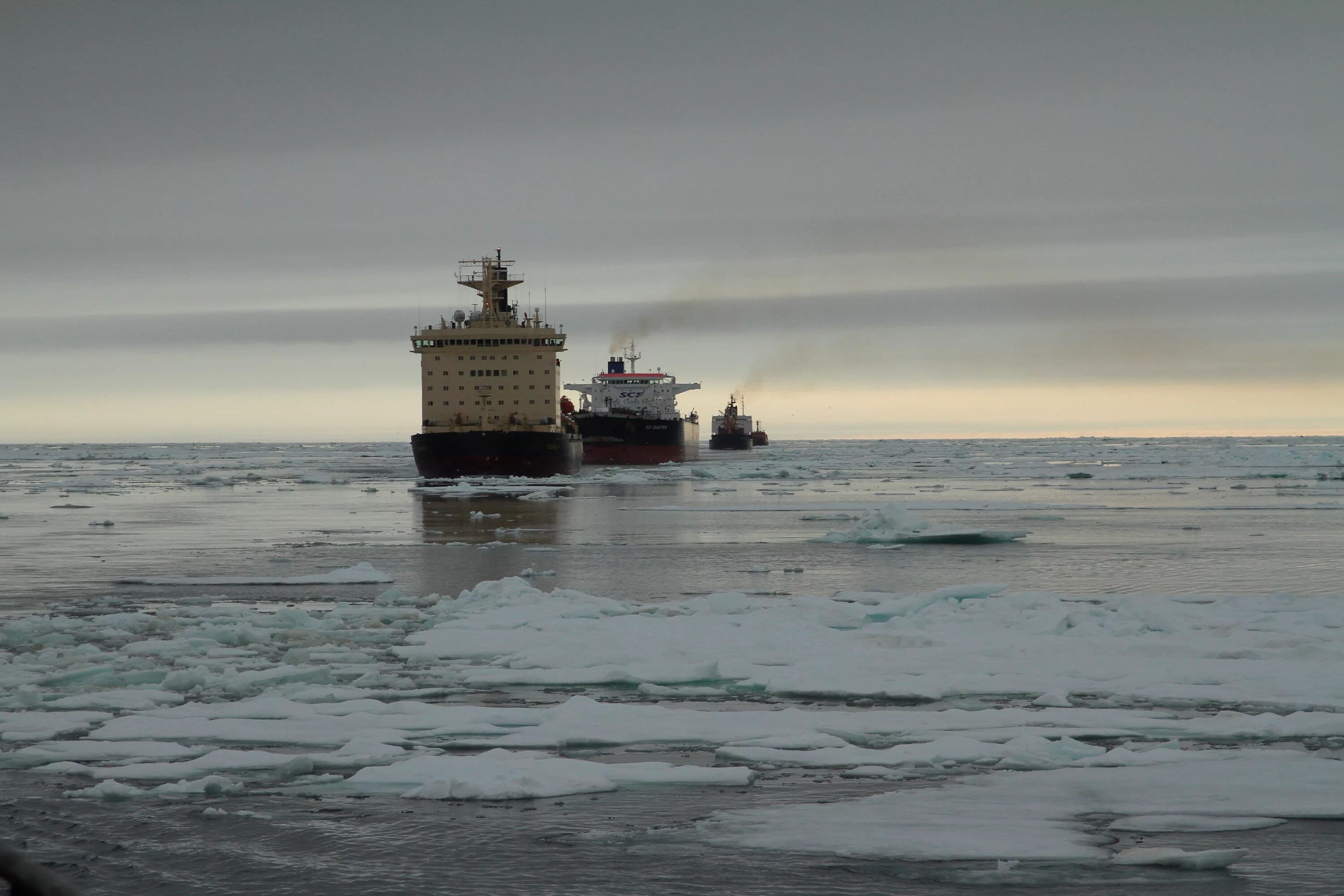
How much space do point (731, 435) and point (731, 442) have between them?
28.7 inches

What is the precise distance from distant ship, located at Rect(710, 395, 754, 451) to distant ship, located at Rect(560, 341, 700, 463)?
104 ft

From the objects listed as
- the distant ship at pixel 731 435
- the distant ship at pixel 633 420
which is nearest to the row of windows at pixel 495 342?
the distant ship at pixel 633 420

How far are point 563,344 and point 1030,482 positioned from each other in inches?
764

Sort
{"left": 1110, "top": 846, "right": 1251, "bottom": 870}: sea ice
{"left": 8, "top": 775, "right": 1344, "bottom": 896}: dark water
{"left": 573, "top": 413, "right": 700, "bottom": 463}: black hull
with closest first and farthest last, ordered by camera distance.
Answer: {"left": 8, "top": 775, "right": 1344, "bottom": 896}: dark water → {"left": 1110, "top": 846, "right": 1251, "bottom": 870}: sea ice → {"left": 573, "top": 413, "right": 700, "bottom": 463}: black hull

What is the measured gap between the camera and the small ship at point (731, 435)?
4670 inches

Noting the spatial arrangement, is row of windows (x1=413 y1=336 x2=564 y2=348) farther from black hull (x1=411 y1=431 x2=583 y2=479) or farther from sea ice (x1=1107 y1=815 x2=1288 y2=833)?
sea ice (x1=1107 y1=815 x2=1288 y2=833)

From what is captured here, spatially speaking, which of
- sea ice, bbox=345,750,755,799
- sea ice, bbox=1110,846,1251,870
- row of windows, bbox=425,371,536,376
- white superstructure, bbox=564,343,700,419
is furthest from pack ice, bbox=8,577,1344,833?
white superstructure, bbox=564,343,700,419

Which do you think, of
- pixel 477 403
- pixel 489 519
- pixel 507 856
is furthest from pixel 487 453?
pixel 507 856

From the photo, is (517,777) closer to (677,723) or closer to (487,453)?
(677,723)

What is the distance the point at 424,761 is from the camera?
18.7ft

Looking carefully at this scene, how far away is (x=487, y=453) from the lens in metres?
46.9

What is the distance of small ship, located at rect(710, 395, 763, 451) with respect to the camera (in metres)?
119

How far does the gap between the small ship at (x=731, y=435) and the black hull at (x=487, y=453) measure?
71184 mm

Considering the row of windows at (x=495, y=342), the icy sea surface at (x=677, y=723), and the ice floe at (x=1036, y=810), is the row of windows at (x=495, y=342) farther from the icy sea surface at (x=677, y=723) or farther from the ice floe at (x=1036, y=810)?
the ice floe at (x=1036, y=810)
